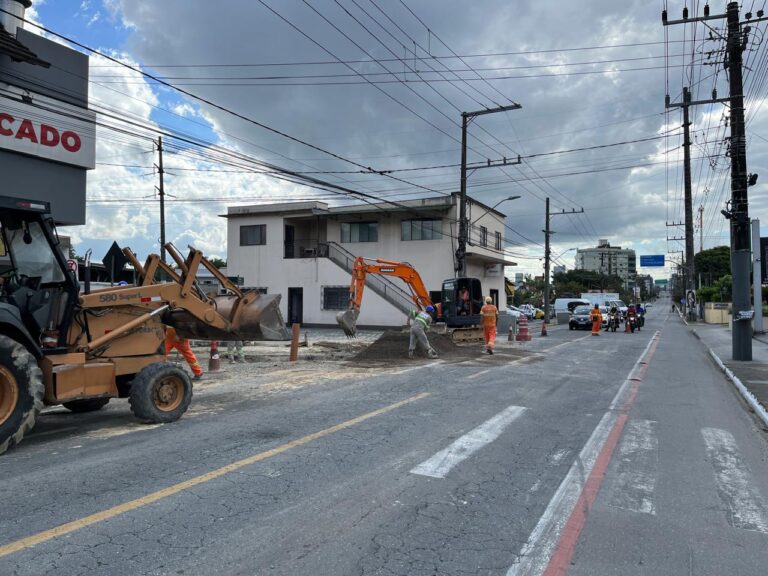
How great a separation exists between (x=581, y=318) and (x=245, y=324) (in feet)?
102

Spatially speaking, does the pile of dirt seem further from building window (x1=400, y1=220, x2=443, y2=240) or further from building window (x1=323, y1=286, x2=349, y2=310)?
building window (x1=323, y1=286, x2=349, y2=310)

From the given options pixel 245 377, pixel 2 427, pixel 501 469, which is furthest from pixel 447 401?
pixel 2 427

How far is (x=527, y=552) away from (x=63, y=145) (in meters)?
21.5

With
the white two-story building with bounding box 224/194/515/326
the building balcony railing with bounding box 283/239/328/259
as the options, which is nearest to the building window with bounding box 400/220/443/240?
the white two-story building with bounding box 224/194/515/326

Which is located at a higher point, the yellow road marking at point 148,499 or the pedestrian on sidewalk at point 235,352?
the pedestrian on sidewalk at point 235,352

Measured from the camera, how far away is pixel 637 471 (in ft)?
19.7

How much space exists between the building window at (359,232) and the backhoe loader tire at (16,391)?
32228 mm

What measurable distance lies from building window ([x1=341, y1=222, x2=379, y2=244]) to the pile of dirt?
60.7 ft

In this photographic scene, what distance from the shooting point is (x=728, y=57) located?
1859cm

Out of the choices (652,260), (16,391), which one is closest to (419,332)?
(16,391)

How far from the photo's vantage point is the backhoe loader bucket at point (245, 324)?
365 inches

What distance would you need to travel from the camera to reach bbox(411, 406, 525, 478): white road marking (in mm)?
5862

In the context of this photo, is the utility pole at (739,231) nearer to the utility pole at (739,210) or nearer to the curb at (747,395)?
the utility pole at (739,210)

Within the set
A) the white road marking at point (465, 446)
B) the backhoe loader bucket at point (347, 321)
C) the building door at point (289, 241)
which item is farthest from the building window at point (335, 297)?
the white road marking at point (465, 446)
